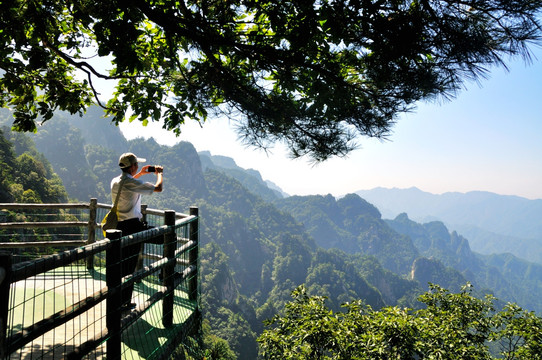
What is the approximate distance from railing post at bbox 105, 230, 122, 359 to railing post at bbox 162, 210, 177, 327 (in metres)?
0.97

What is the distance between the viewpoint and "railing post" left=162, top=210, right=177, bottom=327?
368cm

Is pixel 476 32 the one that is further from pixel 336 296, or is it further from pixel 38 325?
pixel 336 296

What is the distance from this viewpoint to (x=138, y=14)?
10.0 ft

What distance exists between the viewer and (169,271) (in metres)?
3.72

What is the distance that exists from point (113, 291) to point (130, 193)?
1354 millimetres

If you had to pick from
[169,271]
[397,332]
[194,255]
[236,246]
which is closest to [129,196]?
[169,271]

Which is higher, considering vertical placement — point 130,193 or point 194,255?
point 130,193

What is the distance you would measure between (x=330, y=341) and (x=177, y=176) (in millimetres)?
150304

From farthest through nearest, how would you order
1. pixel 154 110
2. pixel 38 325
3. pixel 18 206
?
pixel 18 206
pixel 154 110
pixel 38 325

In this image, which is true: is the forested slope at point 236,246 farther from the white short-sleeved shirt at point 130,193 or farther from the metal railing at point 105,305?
the white short-sleeved shirt at point 130,193

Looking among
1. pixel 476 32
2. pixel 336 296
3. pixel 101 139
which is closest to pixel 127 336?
pixel 476 32

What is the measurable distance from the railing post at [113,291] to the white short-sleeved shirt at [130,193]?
1.02 metres

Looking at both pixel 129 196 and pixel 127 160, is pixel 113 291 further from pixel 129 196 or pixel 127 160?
pixel 127 160

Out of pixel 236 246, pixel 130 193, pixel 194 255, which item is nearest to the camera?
pixel 130 193
